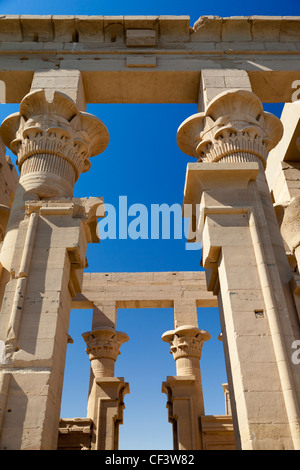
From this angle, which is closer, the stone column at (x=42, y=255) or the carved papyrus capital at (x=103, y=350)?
the stone column at (x=42, y=255)

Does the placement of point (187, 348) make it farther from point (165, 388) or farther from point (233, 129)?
point (233, 129)

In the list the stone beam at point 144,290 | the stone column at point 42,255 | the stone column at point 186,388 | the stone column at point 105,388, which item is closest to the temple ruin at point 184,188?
the stone column at point 42,255

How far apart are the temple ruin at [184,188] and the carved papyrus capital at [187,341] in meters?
5.99

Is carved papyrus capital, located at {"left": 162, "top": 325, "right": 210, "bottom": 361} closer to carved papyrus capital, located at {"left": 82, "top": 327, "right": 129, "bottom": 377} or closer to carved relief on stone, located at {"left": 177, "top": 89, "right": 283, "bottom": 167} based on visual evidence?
carved papyrus capital, located at {"left": 82, "top": 327, "right": 129, "bottom": 377}

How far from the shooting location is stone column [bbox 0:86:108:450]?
14.6ft

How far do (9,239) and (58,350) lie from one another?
1917 mm

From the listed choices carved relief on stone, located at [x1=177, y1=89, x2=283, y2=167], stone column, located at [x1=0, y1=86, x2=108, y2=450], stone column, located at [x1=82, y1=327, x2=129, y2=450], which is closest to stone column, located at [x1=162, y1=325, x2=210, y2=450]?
stone column, located at [x1=82, y1=327, x2=129, y2=450]

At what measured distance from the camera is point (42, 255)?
553 cm

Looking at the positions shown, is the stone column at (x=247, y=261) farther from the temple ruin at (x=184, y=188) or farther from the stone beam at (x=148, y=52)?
the stone beam at (x=148, y=52)

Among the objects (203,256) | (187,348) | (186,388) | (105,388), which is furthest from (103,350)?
(203,256)

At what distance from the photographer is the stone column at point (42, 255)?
4.46 metres

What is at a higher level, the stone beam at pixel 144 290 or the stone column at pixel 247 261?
the stone beam at pixel 144 290
